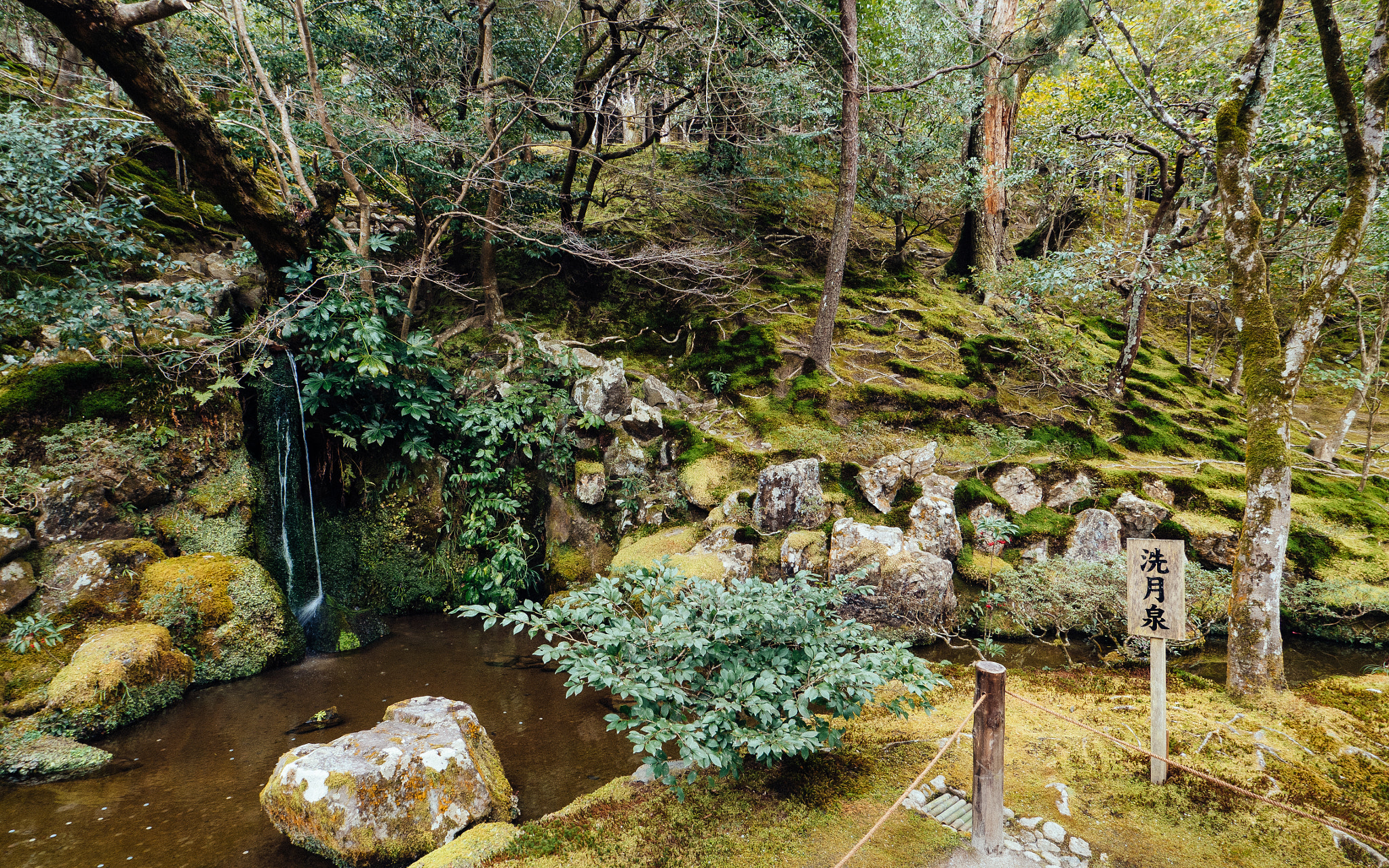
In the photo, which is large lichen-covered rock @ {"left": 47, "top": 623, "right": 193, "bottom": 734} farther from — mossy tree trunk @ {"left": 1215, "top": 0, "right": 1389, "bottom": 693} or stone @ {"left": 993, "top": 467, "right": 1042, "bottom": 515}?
mossy tree trunk @ {"left": 1215, "top": 0, "right": 1389, "bottom": 693}

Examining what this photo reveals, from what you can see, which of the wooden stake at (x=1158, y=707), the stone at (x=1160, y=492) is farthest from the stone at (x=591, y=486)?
the stone at (x=1160, y=492)

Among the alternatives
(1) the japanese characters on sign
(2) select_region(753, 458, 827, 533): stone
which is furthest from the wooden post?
(2) select_region(753, 458, 827, 533): stone

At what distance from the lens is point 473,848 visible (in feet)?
11.2

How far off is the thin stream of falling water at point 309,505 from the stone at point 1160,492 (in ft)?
36.1

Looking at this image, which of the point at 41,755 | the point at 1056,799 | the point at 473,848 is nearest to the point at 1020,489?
the point at 1056,799

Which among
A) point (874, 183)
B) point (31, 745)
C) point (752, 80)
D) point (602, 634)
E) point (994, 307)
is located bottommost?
point (31, 745)

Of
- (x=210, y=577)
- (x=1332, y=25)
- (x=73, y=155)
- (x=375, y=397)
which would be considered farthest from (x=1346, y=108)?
(x=73, y=155)

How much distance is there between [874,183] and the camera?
10.9 metres

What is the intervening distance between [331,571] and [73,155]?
5.61m

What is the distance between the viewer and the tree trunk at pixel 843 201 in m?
7.92

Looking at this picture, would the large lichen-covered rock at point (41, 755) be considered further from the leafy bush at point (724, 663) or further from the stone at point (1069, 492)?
the stone at point (1069, 492)

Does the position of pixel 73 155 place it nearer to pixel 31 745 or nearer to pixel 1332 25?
pixel 31 745

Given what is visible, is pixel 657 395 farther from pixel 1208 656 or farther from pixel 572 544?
pixel 1208 656

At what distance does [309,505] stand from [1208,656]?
11.2 m
